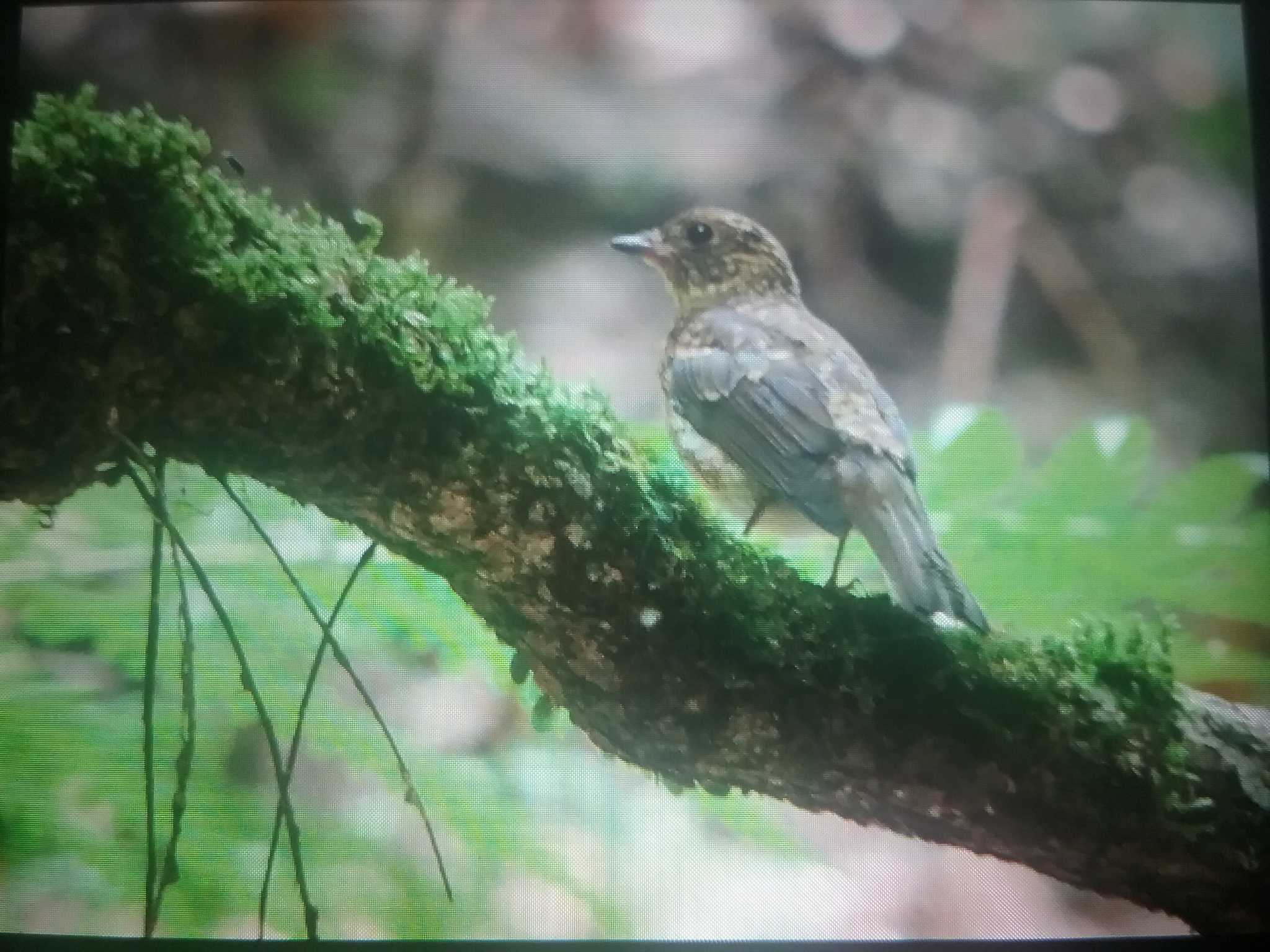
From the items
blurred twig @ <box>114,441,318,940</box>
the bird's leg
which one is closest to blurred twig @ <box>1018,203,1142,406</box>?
the bird's leg

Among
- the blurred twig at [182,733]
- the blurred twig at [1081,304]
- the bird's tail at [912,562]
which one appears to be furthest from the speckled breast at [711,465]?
the blurred twig at [182,733]

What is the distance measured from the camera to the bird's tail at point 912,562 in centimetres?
134

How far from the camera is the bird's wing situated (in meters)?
1.37

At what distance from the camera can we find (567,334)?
1.59 meters

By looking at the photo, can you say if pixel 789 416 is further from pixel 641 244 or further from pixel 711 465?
pixel 641 244

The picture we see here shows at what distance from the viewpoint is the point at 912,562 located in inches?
53.1

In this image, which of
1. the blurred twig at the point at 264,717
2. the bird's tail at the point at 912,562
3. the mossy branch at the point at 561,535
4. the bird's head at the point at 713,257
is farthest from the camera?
the bird's head at the point at 713,257

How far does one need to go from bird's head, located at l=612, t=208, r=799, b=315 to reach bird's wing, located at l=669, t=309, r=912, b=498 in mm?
95

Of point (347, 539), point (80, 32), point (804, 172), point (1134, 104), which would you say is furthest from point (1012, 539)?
point (80, 32)

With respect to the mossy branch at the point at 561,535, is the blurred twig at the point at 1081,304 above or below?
above

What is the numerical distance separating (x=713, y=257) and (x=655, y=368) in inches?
7.7

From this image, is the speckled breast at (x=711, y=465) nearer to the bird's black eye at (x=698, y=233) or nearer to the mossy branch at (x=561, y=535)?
the mossy branch at (x=561, y=535)

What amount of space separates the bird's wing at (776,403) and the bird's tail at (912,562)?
3.0 inches

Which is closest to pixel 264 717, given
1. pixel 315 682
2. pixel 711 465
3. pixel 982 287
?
pixel 315 682
